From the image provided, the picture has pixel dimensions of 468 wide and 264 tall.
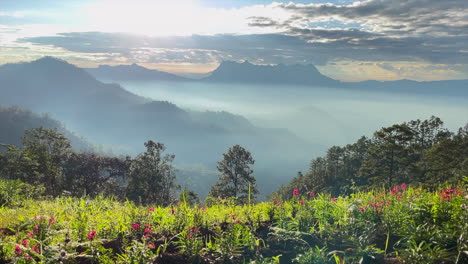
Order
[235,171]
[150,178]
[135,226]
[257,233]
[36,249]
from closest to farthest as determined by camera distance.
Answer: [36,249] → [135,226] → [257,233] → [150,178] → [235,171]

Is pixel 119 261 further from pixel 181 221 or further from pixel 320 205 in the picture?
pixel 320 205

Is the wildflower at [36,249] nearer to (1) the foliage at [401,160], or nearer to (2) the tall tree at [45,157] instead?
(1) the foliage at [401,160]

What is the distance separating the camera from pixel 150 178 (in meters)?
45.5

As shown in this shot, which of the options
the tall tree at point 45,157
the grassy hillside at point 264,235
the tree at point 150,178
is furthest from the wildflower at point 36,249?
the tree at point 150,178

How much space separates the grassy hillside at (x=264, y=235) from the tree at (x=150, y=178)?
130ft

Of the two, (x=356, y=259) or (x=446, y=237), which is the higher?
(x=446, y=237)

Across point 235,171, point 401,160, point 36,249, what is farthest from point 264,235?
point 401,160

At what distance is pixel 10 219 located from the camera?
18.3 feet

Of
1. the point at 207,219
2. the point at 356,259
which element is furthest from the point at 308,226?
the point at 207,219

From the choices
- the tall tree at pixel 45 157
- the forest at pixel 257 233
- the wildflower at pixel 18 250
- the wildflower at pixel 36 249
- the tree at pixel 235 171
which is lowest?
the tree at pixel 235 171

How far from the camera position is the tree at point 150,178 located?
44.7 metres

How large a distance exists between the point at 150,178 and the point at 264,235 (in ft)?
138

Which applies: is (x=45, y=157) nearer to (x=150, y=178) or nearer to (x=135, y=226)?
(x=150, y=178)

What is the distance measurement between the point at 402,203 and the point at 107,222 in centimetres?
455
